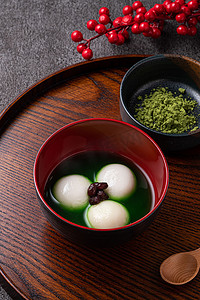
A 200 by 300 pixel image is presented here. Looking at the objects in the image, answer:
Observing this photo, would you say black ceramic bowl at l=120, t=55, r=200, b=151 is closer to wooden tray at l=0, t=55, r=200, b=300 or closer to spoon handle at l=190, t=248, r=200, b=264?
wooden tray at l=0, t=55, r=200, b=300

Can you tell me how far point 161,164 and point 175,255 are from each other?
173mm

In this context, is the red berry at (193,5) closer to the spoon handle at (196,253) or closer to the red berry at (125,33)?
the red berry at (125,33)

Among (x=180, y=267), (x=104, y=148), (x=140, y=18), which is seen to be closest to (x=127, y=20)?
(x=140, y=18)

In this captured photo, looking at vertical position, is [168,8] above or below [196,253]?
above

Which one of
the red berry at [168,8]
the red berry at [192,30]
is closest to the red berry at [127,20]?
the red berry at [168,8]

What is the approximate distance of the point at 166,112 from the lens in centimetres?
82

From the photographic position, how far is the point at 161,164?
64cm

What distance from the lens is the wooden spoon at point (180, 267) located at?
61 cm

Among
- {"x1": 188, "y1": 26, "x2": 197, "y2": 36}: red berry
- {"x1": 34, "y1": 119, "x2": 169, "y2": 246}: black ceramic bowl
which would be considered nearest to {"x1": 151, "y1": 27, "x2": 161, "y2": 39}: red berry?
{"x1": 188, "y1": 26, "x2": 197, "y2": 36}: red berry

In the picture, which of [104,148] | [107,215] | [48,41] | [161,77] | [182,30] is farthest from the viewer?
[48,41]

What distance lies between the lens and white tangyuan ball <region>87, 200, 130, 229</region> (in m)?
0.60

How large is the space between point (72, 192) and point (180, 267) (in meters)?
0.25

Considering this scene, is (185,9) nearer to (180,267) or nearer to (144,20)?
(144,20)

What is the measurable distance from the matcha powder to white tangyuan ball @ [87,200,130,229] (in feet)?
0.86
